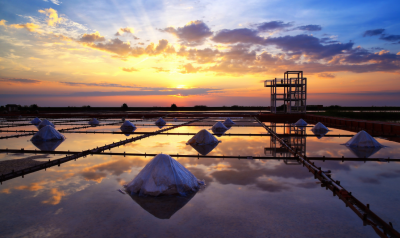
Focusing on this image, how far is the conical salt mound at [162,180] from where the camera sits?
708cm

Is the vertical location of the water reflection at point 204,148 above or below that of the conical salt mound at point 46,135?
below

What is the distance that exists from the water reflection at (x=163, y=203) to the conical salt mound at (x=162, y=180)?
17 centimetres

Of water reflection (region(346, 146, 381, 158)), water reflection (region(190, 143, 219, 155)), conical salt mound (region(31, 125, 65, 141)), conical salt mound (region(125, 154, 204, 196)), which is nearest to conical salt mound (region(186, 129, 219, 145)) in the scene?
water reflection (region(190, 143, 219, 155))

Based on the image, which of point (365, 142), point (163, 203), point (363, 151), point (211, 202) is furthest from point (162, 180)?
point (365, 142)

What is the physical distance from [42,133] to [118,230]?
50.9 feet

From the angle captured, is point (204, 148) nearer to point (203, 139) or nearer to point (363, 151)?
point (203, 139)

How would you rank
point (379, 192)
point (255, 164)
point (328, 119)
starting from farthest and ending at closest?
point (328, 119), point (255, 164), point (379, 192)

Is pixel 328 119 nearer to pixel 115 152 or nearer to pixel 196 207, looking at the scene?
pixel 115 152

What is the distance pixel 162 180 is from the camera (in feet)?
23.5

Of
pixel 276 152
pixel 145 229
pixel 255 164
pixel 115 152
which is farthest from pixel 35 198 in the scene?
pixel 276 152

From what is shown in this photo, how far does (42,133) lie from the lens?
17.4 metres

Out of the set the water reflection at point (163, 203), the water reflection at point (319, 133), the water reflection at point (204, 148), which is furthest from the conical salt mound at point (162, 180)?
the water reflection at point (319, 133)

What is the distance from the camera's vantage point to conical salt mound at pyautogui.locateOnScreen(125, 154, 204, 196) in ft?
23.2

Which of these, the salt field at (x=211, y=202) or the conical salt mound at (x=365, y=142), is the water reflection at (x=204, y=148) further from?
the conical salt mound at (x=365, y=142)
